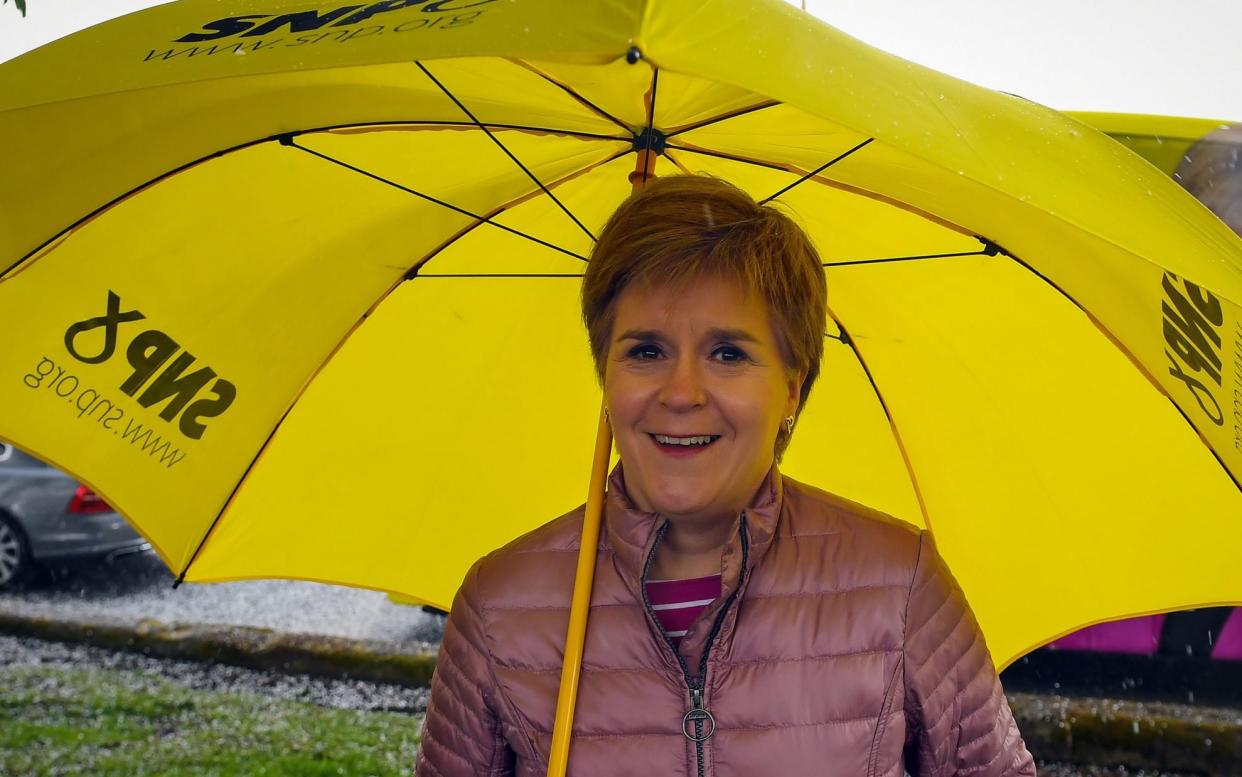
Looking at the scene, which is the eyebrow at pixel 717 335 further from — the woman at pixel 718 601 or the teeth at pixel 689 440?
the teeth at pixel 689 440

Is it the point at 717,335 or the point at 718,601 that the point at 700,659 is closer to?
the point at 718,601

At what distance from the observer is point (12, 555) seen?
32.0 feet

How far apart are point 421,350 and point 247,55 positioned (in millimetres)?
1274

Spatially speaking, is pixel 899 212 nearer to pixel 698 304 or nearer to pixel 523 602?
pixel 698 304

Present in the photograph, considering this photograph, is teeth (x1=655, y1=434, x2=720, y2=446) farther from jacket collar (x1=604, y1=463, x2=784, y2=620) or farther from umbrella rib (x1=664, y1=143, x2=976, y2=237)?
umbrella rib (x1=664, y1=143, x2=976, y2=237)

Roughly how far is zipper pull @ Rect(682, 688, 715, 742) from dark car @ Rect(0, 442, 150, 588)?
8795 mm

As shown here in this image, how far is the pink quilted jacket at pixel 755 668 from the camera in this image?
6.41 ft

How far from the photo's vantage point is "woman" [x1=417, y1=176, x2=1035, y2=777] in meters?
1.96

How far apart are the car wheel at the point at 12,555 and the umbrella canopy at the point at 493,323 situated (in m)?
8.08

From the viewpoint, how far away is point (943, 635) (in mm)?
2021

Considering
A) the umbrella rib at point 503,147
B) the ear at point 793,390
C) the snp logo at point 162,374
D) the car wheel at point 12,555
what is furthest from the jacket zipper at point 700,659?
the car wheel at point 12,555

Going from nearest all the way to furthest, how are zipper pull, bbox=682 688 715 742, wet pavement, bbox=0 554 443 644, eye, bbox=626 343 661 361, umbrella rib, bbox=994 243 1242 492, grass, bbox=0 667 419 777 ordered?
zipper pull, bbox=682 688 715 742
eye, bbox=626 343 661 361
umbrella rib, bbox=994 243 1242 492
grass, bbox=0 667 419 777
wet pavement, bbox=0 554 443 644

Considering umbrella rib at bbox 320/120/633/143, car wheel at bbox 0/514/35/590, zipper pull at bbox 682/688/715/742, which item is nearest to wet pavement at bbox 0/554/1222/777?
car wheel at bbox 0/514/35/590

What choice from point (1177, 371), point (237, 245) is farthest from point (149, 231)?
point (1177, 371)
